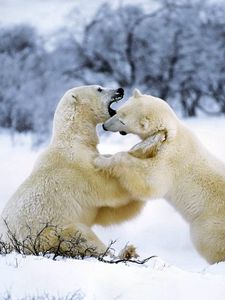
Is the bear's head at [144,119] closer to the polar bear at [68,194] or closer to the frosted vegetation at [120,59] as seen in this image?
the polar bear at [68,194]

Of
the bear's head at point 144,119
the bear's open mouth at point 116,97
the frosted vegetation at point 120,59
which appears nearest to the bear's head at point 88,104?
the bear's open mouth at point 116,97

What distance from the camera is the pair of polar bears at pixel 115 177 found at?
18.3ft

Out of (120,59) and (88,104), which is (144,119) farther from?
(120,59)

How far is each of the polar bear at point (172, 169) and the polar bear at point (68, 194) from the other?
0.15 metres

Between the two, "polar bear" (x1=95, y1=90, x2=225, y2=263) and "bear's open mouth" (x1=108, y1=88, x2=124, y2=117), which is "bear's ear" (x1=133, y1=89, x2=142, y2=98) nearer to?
"polar bear" (x1=95, y1=90, x2=225, y2=263)

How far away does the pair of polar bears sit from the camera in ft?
18.3

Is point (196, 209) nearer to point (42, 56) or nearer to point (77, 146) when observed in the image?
point (77, 146)

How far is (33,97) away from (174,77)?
3.22 meters

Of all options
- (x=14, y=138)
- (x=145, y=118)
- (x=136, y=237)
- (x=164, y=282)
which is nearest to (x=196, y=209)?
(x=145, y=118)

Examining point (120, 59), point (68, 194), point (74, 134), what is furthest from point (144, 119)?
point (120, 59)

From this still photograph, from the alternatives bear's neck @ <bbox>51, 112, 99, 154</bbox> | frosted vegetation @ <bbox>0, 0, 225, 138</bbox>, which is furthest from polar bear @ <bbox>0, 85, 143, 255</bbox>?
frosted vegetation @ <bbox>0, 0, 225, 138</bbox>

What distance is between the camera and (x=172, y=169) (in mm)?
6020

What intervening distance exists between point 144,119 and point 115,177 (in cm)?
61

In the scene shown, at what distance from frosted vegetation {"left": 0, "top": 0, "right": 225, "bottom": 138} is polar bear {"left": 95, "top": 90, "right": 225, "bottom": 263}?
9.96 metres
